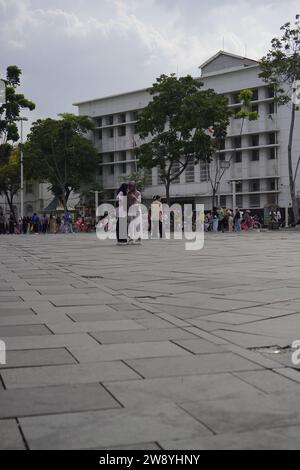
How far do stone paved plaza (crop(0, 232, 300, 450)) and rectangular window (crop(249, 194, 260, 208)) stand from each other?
56.0 m

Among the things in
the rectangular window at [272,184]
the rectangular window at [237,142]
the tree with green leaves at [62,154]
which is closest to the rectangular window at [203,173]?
the rectangular window at [237,142]

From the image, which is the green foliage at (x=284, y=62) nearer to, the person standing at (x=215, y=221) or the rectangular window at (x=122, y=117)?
the person standing at (x=215, y=221)

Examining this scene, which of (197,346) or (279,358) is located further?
(197,346)

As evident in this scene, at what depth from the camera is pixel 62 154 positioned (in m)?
65.9

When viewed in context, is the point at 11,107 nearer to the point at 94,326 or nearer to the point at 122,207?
the point at 122,207

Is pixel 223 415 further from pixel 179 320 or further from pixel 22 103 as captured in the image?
pixel 22 103

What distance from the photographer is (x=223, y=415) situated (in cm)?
310

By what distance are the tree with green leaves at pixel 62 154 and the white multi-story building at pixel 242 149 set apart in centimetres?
478

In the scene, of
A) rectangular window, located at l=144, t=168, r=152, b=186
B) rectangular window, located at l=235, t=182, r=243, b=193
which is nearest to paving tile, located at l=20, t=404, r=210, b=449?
rectangular window, located at l=235, t=182, r=243, b=193

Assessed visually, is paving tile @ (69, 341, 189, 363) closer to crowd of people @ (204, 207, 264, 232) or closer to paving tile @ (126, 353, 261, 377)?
paving tile @ (126, 353, 261, 377)

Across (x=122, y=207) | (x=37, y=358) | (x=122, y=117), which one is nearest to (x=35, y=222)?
(x=122, y=117)

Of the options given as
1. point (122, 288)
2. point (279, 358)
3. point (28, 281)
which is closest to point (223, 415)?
point (279, 358)

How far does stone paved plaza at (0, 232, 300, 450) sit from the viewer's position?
9.41ft

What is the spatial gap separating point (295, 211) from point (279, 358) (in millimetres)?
37616
